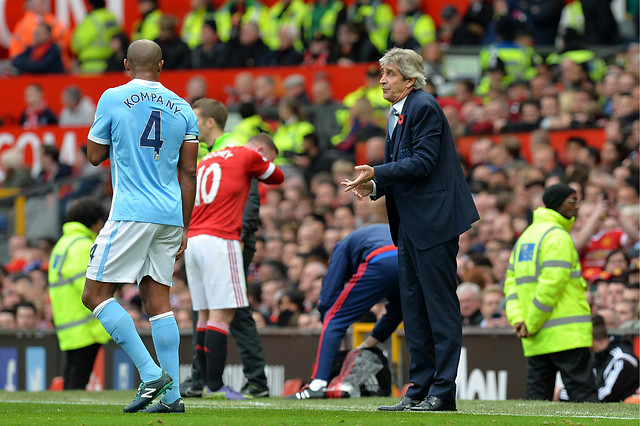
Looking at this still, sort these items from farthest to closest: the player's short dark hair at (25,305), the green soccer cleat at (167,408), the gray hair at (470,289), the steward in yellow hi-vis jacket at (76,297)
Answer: the player's short dark hair at (25,305) < the gray hair at (470,289) < the steward in yellow hi-vis jacket at (76,297) < the green soccer cleat at (167,408)

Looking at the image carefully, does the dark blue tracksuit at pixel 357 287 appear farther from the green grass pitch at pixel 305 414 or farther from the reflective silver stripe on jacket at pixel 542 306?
the reflective silver stripe on jacket at pixel 542 306

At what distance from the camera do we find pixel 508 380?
11375 mm

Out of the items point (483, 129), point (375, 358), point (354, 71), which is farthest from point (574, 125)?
point (375, 358)

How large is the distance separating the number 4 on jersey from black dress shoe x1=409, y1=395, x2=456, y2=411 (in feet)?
7.27

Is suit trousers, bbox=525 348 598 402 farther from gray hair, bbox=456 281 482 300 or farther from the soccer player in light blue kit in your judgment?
the soccer player in light blue kit

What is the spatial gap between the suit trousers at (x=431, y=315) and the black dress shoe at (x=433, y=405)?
0.09 ft

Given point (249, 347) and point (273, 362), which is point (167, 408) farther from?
point (273, 362)

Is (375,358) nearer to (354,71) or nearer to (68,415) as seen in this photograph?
(68,415)

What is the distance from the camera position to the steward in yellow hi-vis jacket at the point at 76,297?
11805 mm

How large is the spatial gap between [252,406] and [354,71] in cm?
1151

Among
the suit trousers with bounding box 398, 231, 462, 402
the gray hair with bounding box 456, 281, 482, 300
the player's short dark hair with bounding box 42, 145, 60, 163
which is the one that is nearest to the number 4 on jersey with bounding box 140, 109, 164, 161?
the suit trousers with bounding box 398, 231, 462, 402

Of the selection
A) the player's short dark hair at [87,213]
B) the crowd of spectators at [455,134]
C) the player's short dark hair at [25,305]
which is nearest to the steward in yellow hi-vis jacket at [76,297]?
the player's short dark hair at [87,213]

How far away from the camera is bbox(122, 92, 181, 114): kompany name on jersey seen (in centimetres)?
719

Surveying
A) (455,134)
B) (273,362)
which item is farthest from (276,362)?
A: (455,134)
